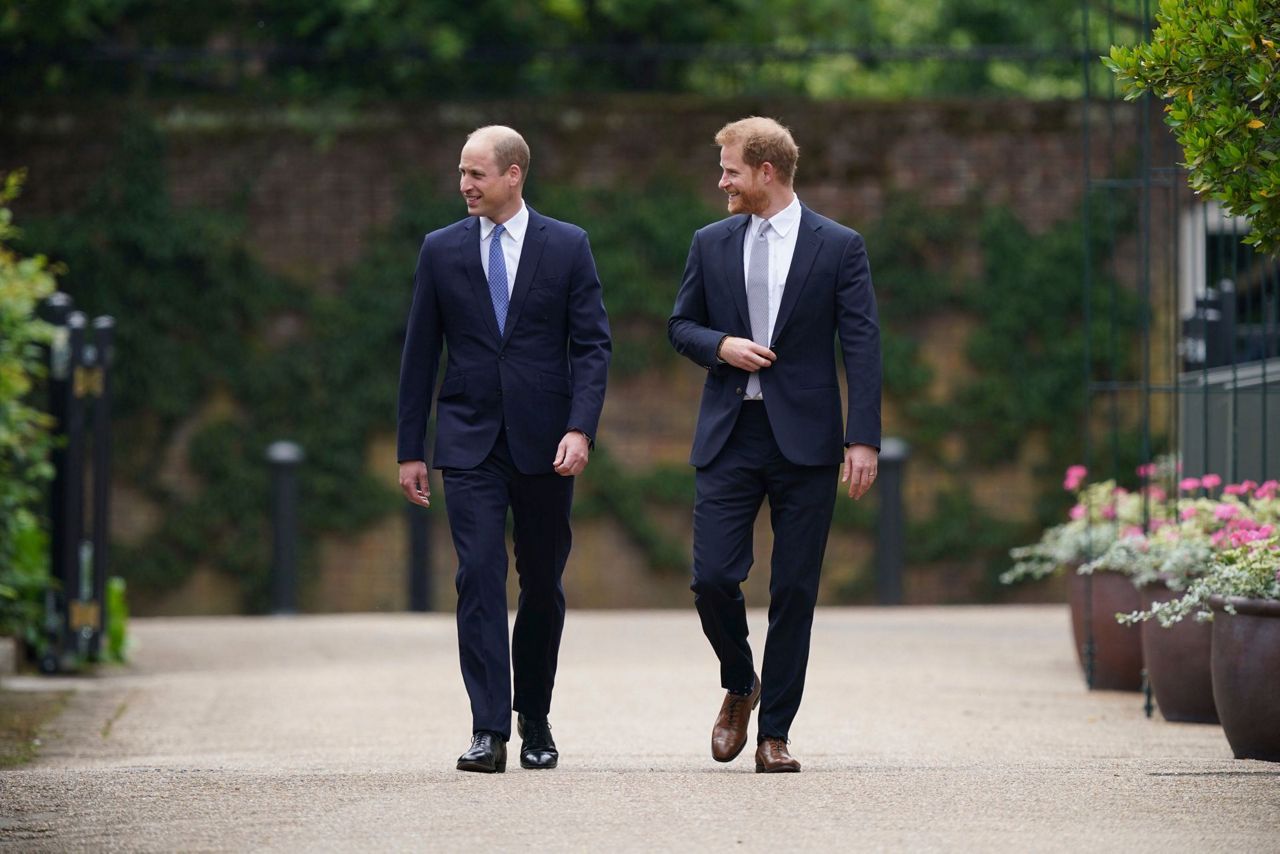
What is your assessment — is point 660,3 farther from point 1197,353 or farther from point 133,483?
point 1197,353

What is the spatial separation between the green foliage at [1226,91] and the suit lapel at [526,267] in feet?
5.45

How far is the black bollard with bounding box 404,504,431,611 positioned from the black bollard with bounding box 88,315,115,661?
4.99m

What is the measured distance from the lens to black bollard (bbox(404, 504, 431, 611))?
593 inches

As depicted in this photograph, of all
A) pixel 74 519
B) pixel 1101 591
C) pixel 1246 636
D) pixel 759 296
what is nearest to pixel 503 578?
pixel 759 296

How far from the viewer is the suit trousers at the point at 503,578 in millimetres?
5570

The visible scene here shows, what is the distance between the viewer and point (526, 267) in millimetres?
5703

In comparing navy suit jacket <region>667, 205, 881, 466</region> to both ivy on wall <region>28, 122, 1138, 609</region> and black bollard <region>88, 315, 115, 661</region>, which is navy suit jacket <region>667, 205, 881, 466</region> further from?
ivy on wall <region>28, 122, 1138, 609</region>

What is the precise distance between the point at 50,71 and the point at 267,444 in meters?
3.38

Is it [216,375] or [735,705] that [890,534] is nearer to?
[216,375]

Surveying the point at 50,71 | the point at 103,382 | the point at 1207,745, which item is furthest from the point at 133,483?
the point at 1207,745

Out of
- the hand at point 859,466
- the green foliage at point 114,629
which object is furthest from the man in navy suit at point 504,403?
the green foliage at point 114,629

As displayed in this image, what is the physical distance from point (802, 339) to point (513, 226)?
0.89 metres

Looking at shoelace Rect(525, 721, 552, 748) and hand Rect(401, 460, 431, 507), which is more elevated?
hand Rect(401, 460, 431, 507)

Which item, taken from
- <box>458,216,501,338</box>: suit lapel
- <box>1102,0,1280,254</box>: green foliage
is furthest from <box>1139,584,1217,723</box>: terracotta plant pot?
<box>458,216,501,338</box>: suit lapel
